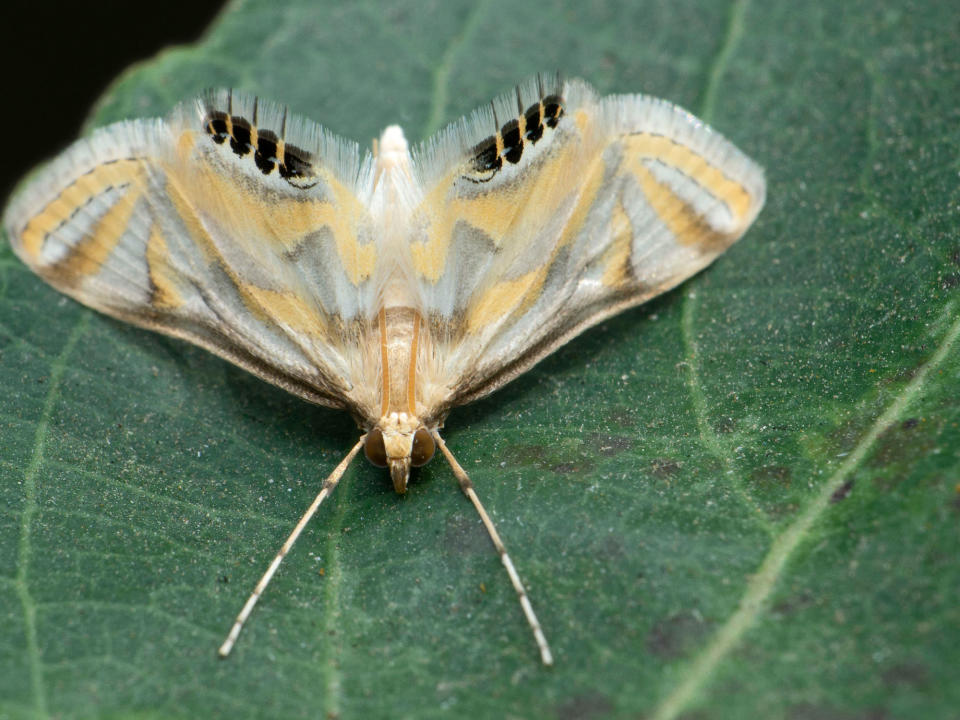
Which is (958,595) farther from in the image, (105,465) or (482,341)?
(105,465)

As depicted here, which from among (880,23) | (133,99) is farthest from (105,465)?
(880,23)

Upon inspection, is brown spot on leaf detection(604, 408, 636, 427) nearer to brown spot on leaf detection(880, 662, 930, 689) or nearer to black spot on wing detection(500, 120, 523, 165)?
black spot on wing detection(500, 120, 523, 165)

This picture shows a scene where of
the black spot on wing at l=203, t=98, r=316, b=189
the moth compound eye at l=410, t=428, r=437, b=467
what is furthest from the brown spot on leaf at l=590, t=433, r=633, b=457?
the black spot on wing at l=203, t=98, r=316, b=189

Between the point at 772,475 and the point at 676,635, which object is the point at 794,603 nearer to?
the point at 676,635

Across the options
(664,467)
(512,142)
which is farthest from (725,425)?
(512,142)

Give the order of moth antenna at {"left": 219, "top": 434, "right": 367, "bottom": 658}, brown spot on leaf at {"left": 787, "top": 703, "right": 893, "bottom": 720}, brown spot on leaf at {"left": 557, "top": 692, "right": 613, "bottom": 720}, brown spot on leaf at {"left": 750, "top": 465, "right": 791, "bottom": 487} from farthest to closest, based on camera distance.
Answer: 1. brown spot on leaf at {"left": 750, "top": 465, "right": 791, "bottom": 487}
2. moth antenna at {"left": 219, "top": 434, "right": 367, "bottom": 658}
3. brown spot on leaf at {"left": 557, "top": 692, "right": 613, "bottom": 720}
4. brown spot on leaf at {"left": 787, "top": 703, "right": 893, "bottom": 720}

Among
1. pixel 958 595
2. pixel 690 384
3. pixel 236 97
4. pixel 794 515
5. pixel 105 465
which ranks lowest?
pixel 958 595

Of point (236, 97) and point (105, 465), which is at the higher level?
point (236, 97)
